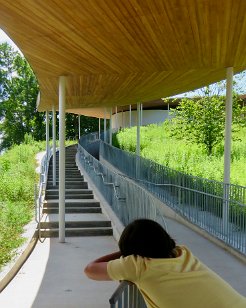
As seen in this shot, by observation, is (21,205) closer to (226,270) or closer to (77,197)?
(77,197)

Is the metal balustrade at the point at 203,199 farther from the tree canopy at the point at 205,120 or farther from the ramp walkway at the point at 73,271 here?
the tree canopy at the point at 205,120

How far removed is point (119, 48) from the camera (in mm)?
7773

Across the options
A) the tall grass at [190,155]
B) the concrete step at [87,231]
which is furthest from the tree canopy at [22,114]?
the concrete step at [87,231]

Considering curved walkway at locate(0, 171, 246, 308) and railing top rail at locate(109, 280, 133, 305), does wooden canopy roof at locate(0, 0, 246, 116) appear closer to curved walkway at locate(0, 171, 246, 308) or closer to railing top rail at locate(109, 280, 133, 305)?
railing top rail at locate(109, 280, 133, 305)

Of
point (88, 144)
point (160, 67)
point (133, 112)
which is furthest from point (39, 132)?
point (160, 67)

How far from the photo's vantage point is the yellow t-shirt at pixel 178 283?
86.6 inches

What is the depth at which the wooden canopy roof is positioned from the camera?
5465mm

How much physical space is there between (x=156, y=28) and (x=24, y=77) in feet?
198

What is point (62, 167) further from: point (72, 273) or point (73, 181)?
point (73, 181)

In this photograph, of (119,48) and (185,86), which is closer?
(119,48)

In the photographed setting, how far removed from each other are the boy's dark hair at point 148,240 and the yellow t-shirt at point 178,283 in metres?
0.04

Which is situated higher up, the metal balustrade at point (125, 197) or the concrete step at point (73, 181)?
the metal balustrade at point (125, 197)

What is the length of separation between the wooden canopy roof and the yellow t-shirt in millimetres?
3471

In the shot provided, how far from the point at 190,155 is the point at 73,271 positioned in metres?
9.98
